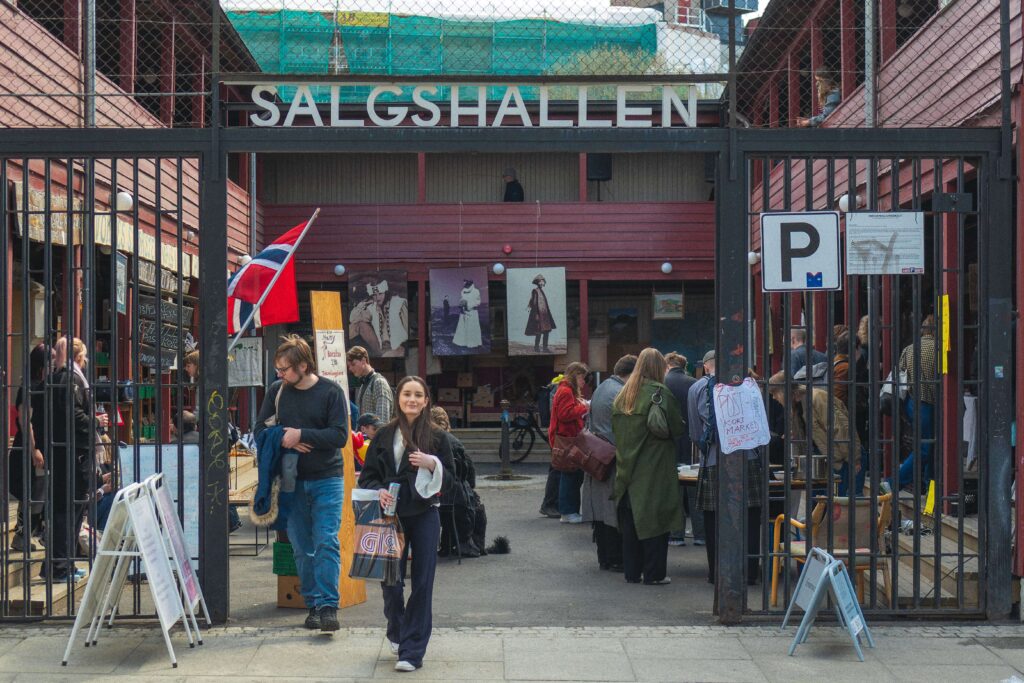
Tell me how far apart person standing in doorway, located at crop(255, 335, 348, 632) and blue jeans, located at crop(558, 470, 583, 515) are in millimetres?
5452

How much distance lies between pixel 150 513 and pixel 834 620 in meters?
4.26

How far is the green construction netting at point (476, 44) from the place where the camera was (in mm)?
9859

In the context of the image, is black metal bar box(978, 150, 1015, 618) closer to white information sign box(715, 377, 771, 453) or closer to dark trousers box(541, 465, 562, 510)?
white information sign box(715, 377, 771, 453)

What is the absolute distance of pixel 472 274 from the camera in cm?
2397

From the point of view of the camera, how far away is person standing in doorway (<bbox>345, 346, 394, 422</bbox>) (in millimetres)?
11523

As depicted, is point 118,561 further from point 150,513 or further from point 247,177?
point 247,177

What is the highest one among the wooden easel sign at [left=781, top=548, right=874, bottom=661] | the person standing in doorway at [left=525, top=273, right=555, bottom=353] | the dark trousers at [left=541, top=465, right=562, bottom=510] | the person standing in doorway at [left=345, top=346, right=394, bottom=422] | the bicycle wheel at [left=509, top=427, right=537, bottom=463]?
the person standing in doorway at [left=525, top=273, right=555, bottom=353]

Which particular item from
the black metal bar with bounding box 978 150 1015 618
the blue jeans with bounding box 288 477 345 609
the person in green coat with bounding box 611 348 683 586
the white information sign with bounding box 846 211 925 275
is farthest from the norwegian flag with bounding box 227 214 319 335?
the black metal bar with bounding box 978 150 1015 618

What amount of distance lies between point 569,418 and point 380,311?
41.8ft

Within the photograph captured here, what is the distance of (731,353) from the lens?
24.9 ft

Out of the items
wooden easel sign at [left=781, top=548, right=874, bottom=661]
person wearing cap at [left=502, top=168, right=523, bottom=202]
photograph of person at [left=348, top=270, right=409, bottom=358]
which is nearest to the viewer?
wooden easel sign at [left=781, top=548, right=874, bottom=661]

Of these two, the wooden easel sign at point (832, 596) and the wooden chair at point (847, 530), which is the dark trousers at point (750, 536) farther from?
the wooden easel sign at point (832, 596)

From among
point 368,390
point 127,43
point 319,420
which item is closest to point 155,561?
point 319,420

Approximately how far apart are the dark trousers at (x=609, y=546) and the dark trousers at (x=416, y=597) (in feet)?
11.8
